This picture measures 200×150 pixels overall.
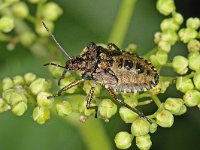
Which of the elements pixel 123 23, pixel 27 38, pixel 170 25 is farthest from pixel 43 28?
pixel 170 25

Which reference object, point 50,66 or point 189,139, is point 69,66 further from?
point 189,139

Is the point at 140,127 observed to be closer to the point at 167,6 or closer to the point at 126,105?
the point at 126,105

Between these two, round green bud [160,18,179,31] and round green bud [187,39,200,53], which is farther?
round green bud [160,18,179,31]

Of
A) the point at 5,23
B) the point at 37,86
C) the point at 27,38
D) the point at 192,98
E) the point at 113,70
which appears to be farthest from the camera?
the point at 27,38

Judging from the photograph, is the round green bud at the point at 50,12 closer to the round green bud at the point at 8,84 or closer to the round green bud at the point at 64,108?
the round green bud at the point at 8,84

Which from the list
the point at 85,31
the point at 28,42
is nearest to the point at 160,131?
the point at 85,31

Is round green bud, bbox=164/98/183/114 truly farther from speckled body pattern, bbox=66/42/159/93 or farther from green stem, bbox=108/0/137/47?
green stem, bbox=108/0/137/47

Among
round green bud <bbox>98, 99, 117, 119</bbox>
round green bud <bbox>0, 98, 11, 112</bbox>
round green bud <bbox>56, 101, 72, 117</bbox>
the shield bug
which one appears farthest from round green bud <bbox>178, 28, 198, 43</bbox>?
round green bud <bbox>0, 98, 11, 112</bbox>
